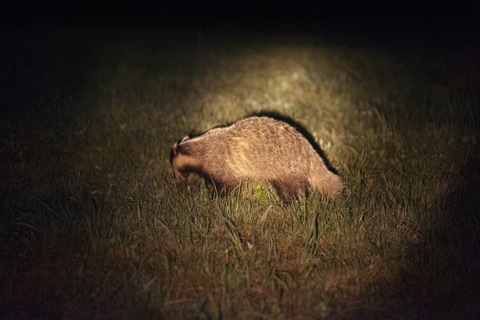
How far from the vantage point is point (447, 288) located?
13.6 feet

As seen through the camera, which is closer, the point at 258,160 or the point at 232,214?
the point at 232,214

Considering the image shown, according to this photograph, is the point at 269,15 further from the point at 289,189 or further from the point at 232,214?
the point at 232,214

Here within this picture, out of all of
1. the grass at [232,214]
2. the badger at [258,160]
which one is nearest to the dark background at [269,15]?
the grass at [232,214]

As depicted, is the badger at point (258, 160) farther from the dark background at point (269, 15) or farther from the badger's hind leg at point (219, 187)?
the dark background at point (269, 15)

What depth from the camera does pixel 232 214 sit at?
5.25 m

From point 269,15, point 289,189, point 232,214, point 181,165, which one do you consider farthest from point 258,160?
point 269,15

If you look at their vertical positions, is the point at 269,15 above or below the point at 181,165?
above

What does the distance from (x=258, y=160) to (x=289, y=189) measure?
0.41 m

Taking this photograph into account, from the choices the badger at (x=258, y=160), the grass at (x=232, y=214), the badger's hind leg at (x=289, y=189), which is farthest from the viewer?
the badger at (x=258, y=160)

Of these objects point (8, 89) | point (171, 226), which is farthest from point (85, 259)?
point (8, 89)

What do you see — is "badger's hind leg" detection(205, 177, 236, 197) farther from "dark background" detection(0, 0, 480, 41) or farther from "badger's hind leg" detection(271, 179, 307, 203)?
"dark background" detection(0, 0, 480, 41)

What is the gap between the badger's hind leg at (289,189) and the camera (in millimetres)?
5535

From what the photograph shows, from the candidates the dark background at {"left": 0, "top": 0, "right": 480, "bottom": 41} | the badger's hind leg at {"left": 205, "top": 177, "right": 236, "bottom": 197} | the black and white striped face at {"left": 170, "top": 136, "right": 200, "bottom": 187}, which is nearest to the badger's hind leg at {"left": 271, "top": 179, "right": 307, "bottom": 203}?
the badger's hind leg at {"left": 205, "top": 177, "right": 236, "bottom": 197}

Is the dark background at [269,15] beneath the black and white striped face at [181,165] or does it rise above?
above
